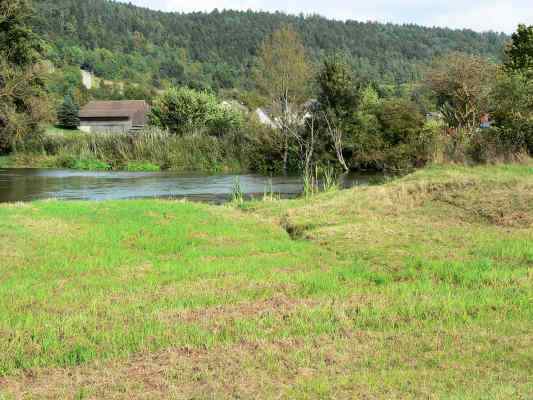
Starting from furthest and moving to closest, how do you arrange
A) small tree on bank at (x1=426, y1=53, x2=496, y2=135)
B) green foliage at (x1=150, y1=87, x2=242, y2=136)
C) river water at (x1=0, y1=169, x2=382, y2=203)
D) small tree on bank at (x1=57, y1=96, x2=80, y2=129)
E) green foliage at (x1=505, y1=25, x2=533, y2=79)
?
small tree on bank at (x1=57, y1=96, x2=80, y2=129), green foliage at (x1=150, y1=87, x2=242, y2=136), small tree on bank at (x1=426, y1=53, x2=496, y2=135), green foliage at (x1=505, y1=25, x2=533, y2=79), river water at (x1=0, y1=169, x2=382, y2=203)

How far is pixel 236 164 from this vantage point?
117 ft

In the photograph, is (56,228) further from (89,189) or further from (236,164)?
(236,164)

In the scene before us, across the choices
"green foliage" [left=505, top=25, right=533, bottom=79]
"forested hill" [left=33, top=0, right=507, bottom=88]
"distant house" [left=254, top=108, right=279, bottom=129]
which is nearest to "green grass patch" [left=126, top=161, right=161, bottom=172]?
"distant house" [left=254, top=108, right=279, bottom=129]

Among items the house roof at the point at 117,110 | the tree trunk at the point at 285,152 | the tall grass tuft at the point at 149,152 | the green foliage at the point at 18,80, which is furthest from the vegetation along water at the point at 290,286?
the house roof at the point at 117,110

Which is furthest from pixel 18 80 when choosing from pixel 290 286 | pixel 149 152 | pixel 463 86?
pixel 290 286

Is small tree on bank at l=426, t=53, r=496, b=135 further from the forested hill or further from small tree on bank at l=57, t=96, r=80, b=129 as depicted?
the forested hill

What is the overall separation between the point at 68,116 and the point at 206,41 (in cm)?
7032

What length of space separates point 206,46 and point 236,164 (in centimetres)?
11442

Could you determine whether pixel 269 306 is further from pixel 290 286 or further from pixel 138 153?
pixel 138 153

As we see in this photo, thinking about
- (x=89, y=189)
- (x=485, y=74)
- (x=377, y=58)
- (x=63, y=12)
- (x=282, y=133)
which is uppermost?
(x=63, y=12)

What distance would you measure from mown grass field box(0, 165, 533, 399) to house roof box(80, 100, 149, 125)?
80.3 m

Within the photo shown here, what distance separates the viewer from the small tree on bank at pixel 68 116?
268ft

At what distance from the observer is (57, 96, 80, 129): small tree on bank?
81625 millimetres

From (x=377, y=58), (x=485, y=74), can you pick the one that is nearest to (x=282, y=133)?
(x=485, y=74)
